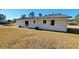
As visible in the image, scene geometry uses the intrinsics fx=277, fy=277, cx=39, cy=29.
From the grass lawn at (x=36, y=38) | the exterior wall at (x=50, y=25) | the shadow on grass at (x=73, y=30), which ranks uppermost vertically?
the exterior wall at (x=50, y=25)

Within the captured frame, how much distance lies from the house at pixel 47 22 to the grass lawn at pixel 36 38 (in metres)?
0.09

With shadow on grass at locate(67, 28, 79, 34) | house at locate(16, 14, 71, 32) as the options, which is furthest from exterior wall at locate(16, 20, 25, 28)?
shadow on grass at locate(67, 28, 79, 34)

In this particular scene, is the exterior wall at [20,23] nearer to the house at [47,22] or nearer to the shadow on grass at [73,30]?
the house at [47,22]

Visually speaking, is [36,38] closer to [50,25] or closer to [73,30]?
[50,25]

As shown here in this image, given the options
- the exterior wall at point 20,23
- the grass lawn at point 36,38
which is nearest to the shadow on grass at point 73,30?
the grass lawn at point 36,38

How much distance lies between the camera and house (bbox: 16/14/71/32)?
4.53m

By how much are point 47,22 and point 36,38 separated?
0.34 m

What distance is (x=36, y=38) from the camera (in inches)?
178

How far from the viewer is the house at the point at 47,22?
4.53 metres

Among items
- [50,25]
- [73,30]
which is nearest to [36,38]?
[50,25]
